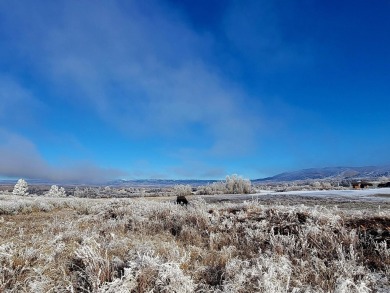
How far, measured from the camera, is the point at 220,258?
221 inches

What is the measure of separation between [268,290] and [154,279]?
166 centimetres

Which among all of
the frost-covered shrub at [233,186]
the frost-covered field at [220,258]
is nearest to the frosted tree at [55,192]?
the frost-covered shrub at [233,186]

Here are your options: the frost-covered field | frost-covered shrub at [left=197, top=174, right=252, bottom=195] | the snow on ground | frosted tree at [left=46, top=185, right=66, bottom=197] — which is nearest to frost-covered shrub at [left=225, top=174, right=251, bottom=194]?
frost-covered shrub at [left=197, top=174, right=252, bottom=195]

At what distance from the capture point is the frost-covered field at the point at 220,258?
14.1 ft

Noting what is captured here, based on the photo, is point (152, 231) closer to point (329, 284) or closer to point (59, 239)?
point (59, 239)

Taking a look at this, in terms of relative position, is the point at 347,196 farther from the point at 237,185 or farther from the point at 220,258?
the point at 237,185

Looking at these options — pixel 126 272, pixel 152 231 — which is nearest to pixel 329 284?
pixel 126 272

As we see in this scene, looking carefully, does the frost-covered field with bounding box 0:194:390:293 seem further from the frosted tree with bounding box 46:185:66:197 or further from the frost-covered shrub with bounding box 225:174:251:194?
the frosted tree with bounding box 46:185:66:197

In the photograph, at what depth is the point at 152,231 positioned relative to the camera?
855cm

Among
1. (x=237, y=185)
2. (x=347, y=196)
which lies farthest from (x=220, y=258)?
(x=237, y=185)

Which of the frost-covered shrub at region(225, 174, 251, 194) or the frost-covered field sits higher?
the frost-covered shrub at region(225, 174, 251, 194)

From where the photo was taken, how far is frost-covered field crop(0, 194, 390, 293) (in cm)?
431

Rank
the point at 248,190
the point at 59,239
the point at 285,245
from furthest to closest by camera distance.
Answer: the point at 248,190
the point at 59,239
the point at 285,245

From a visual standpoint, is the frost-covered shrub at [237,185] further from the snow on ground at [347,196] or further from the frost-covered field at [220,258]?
the frost-covered field at [220,258]
